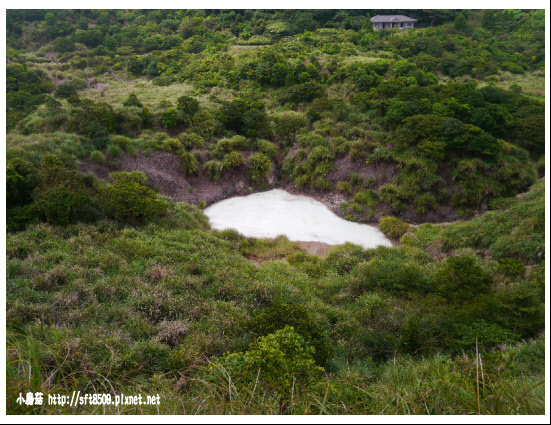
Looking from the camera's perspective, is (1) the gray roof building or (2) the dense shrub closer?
(2) the dense shrub

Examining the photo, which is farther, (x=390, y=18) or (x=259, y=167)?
(x=390, y=18)

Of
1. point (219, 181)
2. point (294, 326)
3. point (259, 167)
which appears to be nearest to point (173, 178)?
point (219, 181)

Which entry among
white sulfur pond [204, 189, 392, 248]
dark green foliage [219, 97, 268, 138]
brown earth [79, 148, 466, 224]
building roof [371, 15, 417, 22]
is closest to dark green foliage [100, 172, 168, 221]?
white sulfur pond [204, 189, 392, 248]

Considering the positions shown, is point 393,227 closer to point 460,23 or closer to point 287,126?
point 287,126

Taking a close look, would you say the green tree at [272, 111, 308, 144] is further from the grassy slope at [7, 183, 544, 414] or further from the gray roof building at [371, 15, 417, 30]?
the gray roof building at [371, 15, 417, 30]

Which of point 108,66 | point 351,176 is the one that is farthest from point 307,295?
point 108,66

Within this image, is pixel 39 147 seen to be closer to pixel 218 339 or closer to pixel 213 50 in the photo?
pixel 218 339

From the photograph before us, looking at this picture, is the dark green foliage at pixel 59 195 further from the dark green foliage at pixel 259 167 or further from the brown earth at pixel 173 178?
the dark green foliage at pixel 259 167
